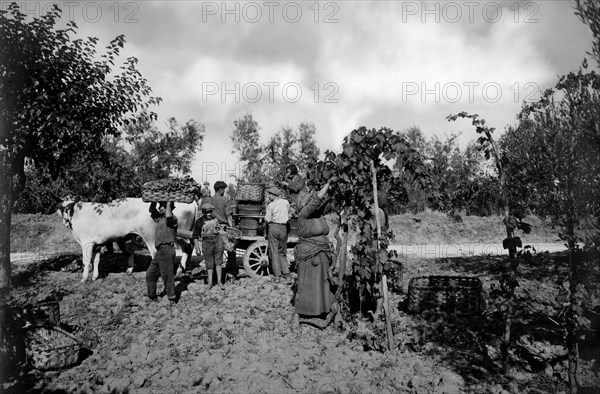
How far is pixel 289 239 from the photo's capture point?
33.5ft

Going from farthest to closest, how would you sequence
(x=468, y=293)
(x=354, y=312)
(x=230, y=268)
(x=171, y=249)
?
(x=230, y=268) < (x=171, y=249) < (x=354, y=312) < (x=468, y=293)

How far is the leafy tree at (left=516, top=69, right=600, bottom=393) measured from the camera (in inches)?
174

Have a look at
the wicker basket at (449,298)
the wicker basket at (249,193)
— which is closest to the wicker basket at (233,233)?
the wicker basket at (249,193)

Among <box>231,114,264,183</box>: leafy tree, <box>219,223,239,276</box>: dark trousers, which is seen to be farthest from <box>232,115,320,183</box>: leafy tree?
<box>219,223,239,276</box>: dark trousers

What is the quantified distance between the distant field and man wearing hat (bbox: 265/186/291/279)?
13.4m

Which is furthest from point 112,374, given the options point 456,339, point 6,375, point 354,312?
point 456,339

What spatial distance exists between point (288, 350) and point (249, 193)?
17.2ft

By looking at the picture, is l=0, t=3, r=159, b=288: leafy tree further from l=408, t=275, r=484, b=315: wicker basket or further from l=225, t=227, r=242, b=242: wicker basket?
l=408, t=275, r=484, b=315: wicker basket

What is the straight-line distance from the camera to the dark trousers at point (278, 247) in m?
A: 9.32

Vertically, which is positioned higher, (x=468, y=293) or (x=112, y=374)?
(x=468, y=293)

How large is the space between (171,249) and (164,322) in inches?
60.5

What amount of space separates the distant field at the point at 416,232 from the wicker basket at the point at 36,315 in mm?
14540

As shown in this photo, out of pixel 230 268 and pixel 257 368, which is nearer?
pixel 257 368

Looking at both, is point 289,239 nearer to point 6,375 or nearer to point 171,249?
point 171,249
